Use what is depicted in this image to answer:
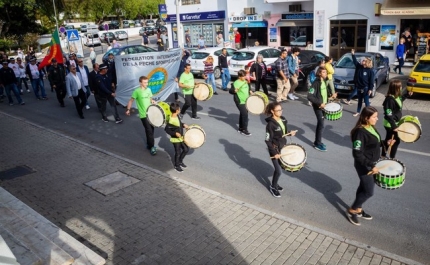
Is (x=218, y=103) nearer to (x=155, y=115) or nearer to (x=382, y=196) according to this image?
(x=155, y=115)

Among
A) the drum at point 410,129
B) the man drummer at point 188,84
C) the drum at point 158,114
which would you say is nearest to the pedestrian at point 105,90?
the man drummer at point 188,84

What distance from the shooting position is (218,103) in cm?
1488

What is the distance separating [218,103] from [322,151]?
6.40 metres

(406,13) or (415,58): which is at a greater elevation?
(406,13)

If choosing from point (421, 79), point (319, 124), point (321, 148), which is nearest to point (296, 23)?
point (421, 79)

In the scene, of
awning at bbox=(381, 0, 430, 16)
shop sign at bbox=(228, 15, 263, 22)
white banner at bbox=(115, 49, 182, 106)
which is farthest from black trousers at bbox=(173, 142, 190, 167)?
shop sign at bbox=(228, 15, 263, 22)

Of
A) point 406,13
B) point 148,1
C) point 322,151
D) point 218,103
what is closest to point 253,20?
point 406,13

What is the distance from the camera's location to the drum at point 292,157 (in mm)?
6397

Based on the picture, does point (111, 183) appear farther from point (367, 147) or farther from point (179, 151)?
point (367, 147)

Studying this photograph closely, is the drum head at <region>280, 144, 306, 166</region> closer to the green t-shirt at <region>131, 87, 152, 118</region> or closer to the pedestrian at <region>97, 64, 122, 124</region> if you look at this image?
the green t-shirt at <region>131, 87, 152, 118</region>

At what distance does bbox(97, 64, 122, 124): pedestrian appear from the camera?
12.4 metres

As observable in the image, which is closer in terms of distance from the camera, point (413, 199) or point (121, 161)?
Result: point (413, 199)

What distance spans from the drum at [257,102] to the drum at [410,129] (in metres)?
3.20

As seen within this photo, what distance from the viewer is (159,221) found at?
634cm
